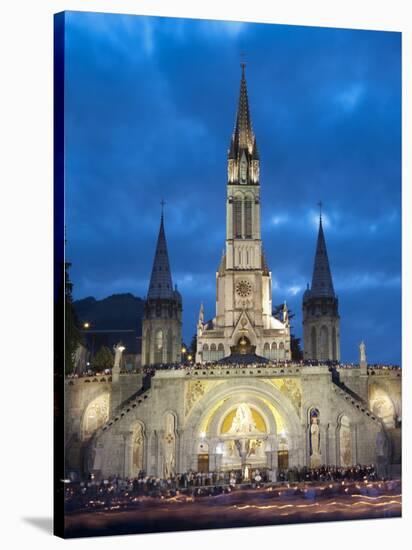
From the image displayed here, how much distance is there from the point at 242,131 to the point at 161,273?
4299 mm

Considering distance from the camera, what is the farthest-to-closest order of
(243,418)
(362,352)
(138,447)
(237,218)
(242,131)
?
1. (362,352)
2. (243,418)
3. (237,218)
4. (242,131)
5. (138,447)

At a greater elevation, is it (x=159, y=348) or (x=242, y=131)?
(x=242, y=131)

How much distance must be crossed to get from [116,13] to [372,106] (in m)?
7.29

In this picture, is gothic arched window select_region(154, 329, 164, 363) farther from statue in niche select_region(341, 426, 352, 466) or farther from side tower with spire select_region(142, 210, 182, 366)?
statue in niche select_region(341, 426, 352, 466)

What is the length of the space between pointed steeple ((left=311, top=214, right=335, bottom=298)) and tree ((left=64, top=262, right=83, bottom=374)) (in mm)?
6512

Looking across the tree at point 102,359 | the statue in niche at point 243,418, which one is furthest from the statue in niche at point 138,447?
the statue in niche at point 243,418

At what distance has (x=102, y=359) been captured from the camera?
26.1 metres

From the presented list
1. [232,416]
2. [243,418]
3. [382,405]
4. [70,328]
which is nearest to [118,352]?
[70,328]

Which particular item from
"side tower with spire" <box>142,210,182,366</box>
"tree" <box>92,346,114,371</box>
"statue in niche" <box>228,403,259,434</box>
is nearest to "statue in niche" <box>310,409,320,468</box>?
"statue in niche" <box>228,403,259,434</box>

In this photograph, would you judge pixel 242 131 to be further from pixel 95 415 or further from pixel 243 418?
pixel 95 415

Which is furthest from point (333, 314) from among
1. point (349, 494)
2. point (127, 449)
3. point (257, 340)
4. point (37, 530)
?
point (37, 530)

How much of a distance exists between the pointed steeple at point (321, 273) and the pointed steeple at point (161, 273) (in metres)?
3.97

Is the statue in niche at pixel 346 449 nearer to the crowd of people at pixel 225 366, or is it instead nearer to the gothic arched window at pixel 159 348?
the crowd of people at pixel 225 366

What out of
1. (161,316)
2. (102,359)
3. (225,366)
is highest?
(161,316)
